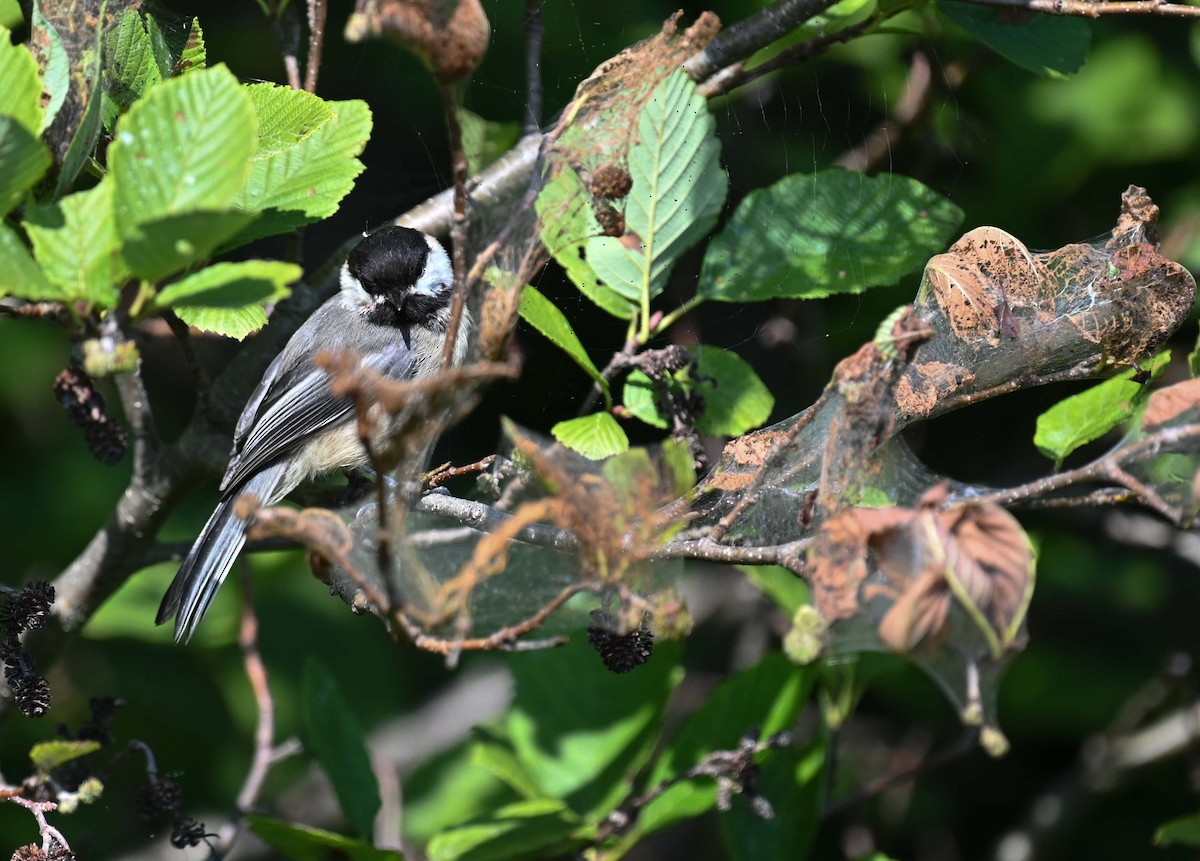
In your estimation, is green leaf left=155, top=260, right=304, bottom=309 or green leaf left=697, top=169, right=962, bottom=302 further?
green leaf left=697, top=169, right=962, bottom=302

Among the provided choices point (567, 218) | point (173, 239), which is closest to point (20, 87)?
point (173, 239)

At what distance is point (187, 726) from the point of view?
3.28m

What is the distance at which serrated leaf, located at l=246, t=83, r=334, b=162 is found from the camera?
1752 mm

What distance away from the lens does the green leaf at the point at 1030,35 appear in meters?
2.35

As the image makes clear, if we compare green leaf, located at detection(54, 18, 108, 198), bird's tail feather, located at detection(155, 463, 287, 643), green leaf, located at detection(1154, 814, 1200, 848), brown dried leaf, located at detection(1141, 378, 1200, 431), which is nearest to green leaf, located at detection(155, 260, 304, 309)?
green leaf, located at detection(54, 18, 108, 198)

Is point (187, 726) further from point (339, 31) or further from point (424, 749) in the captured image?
point (339, 31)

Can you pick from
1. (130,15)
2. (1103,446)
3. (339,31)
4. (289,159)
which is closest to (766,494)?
(289,159)

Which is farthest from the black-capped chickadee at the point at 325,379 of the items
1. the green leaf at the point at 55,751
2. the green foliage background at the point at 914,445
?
the green leaf at the point at 55,751

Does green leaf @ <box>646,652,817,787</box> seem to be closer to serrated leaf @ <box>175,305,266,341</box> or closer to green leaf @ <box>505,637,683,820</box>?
green leaf @ <box>505,637,683,820</box>

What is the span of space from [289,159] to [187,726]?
214cm

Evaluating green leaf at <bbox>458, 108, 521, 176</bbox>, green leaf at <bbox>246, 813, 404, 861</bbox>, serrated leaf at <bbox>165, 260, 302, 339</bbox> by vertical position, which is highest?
serrated leaf at <bbox>165, 260, 302, 339</bbox>

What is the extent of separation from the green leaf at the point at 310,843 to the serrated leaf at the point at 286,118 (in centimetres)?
117

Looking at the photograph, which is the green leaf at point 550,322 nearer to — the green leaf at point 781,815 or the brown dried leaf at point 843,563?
the brown dried leaf at point 843,563

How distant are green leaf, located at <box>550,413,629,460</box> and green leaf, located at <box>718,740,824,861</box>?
2.75 feet
